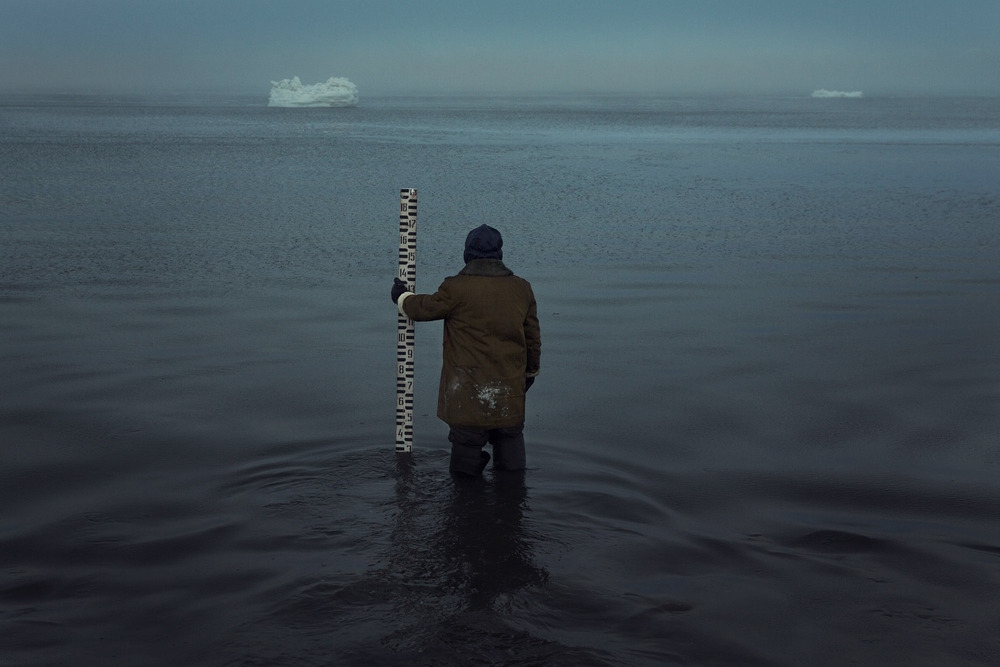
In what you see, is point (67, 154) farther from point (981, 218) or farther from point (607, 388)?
point (607, 388)

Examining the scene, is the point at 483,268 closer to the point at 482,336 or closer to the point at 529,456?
the point at 482,336

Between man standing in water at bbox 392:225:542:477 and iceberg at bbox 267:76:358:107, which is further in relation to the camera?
iceberg at bbox 267:76:358:107

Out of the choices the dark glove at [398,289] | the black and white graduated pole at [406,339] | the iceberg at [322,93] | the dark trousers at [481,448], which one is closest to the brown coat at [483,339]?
the dark trousers at [481,448]

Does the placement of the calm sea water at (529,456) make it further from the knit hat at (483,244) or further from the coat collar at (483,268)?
the knit hat at (483,244)

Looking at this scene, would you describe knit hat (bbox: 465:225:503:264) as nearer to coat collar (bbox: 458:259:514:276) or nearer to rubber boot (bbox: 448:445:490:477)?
coat collar (bbox: 458:259:514:276)

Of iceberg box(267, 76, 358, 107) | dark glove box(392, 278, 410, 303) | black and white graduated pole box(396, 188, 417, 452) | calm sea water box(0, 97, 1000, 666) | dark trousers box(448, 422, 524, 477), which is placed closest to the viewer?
calm sea water box(0, 97, 1000, 666)

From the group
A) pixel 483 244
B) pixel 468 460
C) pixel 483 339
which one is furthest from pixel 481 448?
pixel 483 244

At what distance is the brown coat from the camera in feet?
20.0

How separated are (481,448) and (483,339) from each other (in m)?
0.75

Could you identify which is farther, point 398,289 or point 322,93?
point 322,93

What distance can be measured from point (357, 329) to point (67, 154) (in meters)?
27.8

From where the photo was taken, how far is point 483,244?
20.0ft

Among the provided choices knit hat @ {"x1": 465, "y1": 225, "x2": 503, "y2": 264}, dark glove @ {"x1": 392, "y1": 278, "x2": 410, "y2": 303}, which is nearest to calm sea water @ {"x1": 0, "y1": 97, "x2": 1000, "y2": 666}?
dark glove @ {"x1": 392, "y1": 278, "x2": 410, "y2": 303}

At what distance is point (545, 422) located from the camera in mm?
8016
